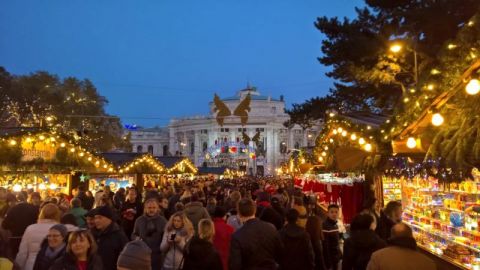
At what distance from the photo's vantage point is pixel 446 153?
5340 mm

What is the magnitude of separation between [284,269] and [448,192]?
4.72 m

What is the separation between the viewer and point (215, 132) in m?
100

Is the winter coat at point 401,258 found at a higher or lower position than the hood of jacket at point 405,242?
lower

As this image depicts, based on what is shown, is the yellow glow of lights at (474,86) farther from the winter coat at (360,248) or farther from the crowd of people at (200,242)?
the winter coat at (360,248)

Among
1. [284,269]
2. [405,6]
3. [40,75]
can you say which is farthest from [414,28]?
[40,75]

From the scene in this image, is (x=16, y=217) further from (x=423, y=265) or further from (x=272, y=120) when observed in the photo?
(x=272, y=120)

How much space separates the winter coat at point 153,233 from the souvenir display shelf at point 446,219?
4426 mm

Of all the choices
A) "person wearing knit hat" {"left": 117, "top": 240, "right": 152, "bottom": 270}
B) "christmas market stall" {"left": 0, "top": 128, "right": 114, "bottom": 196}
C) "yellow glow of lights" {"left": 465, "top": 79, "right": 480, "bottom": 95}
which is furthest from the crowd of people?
"christmas market stall" {"left": 0, "top": 128, "right": 114, "bottom": 196}

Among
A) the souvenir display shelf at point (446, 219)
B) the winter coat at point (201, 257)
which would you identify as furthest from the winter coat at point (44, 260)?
the souvenir display shelf at point (446, 219)

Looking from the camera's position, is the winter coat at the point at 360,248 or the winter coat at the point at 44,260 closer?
the winter coat at the point at 44,260

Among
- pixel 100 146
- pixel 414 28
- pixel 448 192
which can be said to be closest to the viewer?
pixel 448 192

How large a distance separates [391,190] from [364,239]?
689cm

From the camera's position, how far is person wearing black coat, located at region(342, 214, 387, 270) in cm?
536

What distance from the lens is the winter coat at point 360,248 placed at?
5.35 metres
